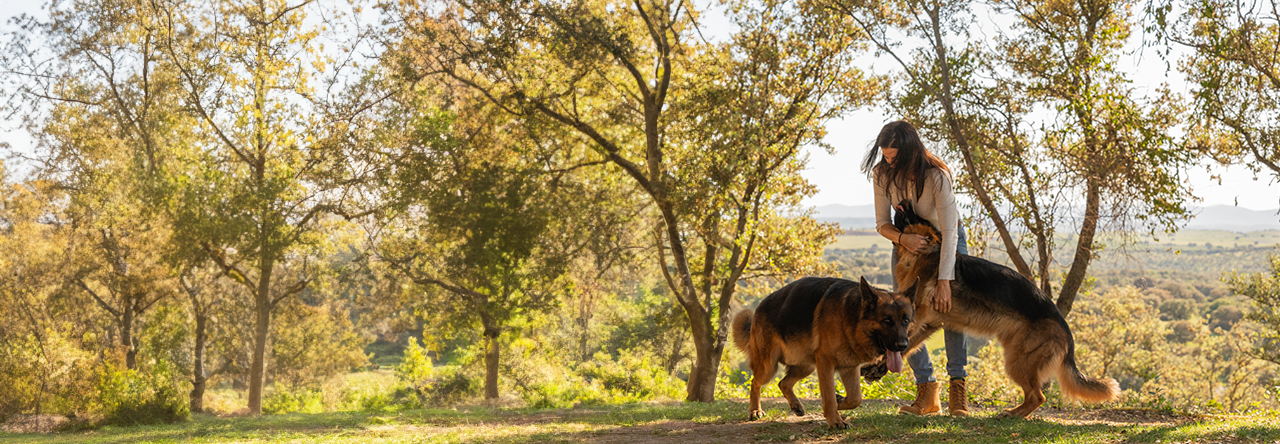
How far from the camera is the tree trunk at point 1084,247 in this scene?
12.7 m

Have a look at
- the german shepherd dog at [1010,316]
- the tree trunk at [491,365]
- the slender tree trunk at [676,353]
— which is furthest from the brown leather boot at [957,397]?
the slender tree trunk at [676,353]

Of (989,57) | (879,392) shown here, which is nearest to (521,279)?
(879,392)

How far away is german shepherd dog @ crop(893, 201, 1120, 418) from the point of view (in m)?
5.71

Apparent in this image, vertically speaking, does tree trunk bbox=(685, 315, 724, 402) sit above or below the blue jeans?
below

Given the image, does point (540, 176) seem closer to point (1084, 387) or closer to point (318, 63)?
point (318, 63)

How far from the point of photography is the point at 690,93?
14.3 m

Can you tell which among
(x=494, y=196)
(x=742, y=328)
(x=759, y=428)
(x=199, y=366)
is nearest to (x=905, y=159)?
(x=742, y=328)

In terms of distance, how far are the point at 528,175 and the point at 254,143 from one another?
987 centimetres

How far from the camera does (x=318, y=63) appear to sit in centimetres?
2161

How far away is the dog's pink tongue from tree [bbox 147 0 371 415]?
58.4 feet

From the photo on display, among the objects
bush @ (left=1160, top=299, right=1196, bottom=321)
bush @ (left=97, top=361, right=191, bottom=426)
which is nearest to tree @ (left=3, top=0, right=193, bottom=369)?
bush @ (left=97, top=361, right=191, bottom=426)

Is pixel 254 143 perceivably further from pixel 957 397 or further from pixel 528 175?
pixel 957 397

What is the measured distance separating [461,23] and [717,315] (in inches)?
354

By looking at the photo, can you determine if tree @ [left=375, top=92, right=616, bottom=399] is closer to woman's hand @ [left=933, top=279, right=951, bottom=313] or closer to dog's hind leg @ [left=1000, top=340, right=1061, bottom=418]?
woman's hand @ [left=933, top=279, right=951, bottom=313]
